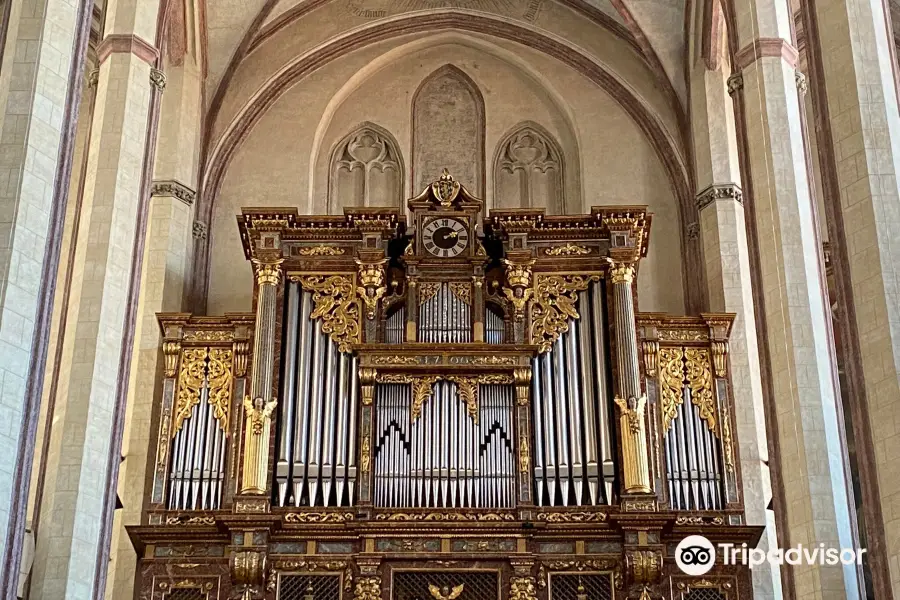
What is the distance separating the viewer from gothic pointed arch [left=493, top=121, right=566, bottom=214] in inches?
906

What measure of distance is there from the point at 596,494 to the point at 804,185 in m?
5.22

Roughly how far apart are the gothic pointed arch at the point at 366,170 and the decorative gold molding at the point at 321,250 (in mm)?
3300

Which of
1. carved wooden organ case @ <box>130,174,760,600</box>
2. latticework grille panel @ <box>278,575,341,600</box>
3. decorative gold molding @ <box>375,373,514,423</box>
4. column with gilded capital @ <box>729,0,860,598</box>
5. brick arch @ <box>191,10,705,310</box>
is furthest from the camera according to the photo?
brick arch @ <box>191,10,705,310</box>

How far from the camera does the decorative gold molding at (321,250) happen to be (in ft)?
64.0

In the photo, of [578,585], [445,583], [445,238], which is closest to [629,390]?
[578,585]

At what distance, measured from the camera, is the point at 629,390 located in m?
18.4

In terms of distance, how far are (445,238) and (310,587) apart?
5.42 metres

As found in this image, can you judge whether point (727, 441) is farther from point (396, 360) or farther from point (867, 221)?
point (867, 221)

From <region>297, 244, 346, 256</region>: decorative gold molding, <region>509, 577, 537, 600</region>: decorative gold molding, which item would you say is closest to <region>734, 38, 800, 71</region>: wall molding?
<region>297, 244, 346, 256</region>: decorative gold molding

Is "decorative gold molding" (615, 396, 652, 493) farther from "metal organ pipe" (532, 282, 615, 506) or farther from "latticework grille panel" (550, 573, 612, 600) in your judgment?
"latticework grille panel" (550, 573, 612, 600)

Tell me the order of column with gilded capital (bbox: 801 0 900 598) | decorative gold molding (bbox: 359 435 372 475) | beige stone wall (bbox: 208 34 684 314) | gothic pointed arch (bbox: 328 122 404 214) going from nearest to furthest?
1. column with gilded capital (bbox: 801 0 900 598)
2. decorative gold molding (bbox: 359 435 372 475)
3. beige stone wall (bbox: 208 34 684 314)
4. gothic pointed arch (bbox: 328 122 404 214)

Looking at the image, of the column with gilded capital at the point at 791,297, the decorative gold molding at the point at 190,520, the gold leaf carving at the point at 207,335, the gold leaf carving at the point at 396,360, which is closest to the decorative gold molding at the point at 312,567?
the decorative gold molding at the point at 190,520

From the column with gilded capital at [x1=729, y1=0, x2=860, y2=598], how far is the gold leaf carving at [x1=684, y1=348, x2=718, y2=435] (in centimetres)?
386

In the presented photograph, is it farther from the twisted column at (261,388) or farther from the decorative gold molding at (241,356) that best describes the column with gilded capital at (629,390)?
the decorative gold molding at (241,356)
